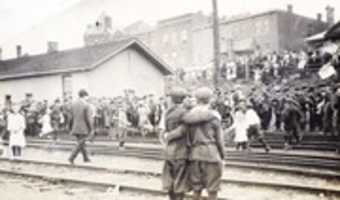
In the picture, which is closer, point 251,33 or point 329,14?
point 329,14

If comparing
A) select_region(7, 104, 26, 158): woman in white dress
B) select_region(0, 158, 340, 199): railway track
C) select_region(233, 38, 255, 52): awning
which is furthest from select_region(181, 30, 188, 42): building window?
select_region(7, 104, 26, 158): woman in white dress

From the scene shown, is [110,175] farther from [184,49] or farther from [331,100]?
[184,49]

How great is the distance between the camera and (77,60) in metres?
31.8

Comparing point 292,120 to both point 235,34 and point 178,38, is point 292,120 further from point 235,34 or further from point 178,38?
point 178,38

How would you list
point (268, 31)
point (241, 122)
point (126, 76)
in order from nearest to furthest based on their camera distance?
point (241, 122), point (126, 76), point (268, 31)

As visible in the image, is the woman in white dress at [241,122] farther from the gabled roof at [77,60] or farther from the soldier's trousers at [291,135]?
the gabled roof at [77,60]

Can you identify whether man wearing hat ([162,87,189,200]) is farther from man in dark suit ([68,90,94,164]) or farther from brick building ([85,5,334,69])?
brick building ([85,5,334,69])

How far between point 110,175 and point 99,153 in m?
5.04

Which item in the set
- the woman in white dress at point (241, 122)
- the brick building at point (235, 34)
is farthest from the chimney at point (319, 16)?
the woman in white dress at point (241, 122)

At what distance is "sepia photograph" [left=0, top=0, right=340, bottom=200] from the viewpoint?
26.6 ft

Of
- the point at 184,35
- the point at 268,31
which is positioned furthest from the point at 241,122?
the point at 184,35

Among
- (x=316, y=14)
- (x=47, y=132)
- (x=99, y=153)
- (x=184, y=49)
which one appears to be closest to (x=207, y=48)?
(x=184, y=49)

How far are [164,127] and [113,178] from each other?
459 cm

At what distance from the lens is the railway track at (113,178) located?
32.9 feet
